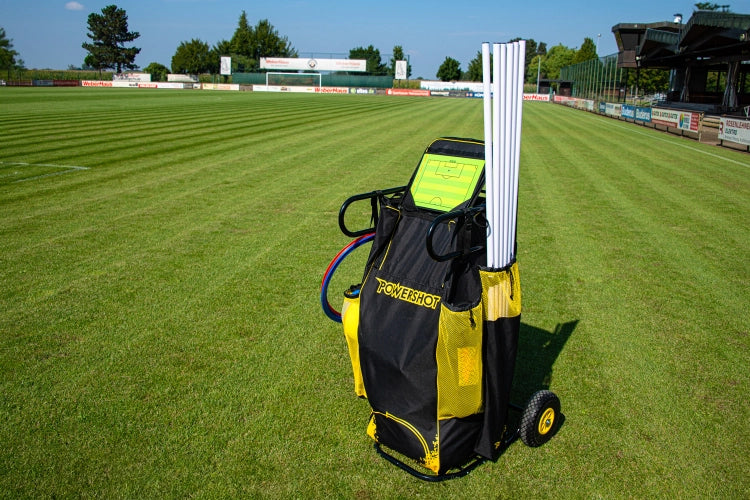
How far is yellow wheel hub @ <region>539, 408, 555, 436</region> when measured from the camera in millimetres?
3093

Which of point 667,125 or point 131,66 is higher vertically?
point 131,66

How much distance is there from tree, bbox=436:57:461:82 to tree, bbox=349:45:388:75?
12794mm

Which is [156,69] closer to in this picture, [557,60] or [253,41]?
[253,41]

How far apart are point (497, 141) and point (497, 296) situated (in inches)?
30.5

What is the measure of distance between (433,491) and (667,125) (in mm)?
27785

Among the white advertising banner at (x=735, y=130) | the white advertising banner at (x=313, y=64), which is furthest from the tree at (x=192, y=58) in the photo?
the white advertising banner at (x=735, y=130)

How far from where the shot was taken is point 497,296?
2.74m

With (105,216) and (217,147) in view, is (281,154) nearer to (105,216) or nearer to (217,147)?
(217,147)

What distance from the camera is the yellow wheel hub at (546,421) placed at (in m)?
3.09

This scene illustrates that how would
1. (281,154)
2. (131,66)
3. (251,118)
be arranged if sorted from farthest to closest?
1. (131,66)
2. (251,118)
3. (281,154)

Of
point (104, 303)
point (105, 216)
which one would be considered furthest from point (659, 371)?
point (105, 216)

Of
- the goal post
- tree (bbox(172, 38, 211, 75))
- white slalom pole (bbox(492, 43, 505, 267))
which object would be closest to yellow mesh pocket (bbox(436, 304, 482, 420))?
white slalom pole (bbox(492, 43, 505, 267))

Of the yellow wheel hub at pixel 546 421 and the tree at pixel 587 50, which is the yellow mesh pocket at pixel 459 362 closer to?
the yellow wheel hub at pixel 546 421

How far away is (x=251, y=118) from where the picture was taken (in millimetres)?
23688
